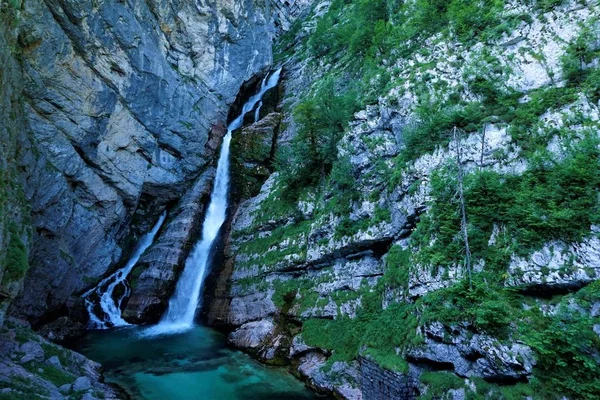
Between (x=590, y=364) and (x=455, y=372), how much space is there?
10.5 feet

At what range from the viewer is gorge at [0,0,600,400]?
9867 millimetres

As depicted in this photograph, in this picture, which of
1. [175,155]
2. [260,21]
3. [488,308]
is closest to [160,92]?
[175,155]

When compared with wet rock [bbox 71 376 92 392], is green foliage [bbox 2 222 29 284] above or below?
above

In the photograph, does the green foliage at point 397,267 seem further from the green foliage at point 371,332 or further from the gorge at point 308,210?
the green foliage at point 371,332

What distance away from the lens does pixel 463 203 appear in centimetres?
1160

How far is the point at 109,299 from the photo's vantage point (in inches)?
907

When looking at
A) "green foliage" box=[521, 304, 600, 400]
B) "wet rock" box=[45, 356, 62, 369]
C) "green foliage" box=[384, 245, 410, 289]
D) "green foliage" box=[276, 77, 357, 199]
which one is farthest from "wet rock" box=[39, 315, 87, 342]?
"green foliage" box=[521, 304, 600, 400]

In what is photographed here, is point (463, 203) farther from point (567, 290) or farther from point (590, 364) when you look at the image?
point (590, 364)

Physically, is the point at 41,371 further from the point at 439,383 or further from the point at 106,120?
the point at 106,120

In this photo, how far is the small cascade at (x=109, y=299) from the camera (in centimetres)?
2183

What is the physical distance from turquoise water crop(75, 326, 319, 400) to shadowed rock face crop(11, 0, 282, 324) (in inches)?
226

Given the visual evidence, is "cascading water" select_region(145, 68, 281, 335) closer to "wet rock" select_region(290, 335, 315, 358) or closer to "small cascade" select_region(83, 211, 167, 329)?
"small cascade" select_region(83, 211, 167, 329)

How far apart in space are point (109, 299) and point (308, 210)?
583 inches

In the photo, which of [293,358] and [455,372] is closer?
[455,372]
